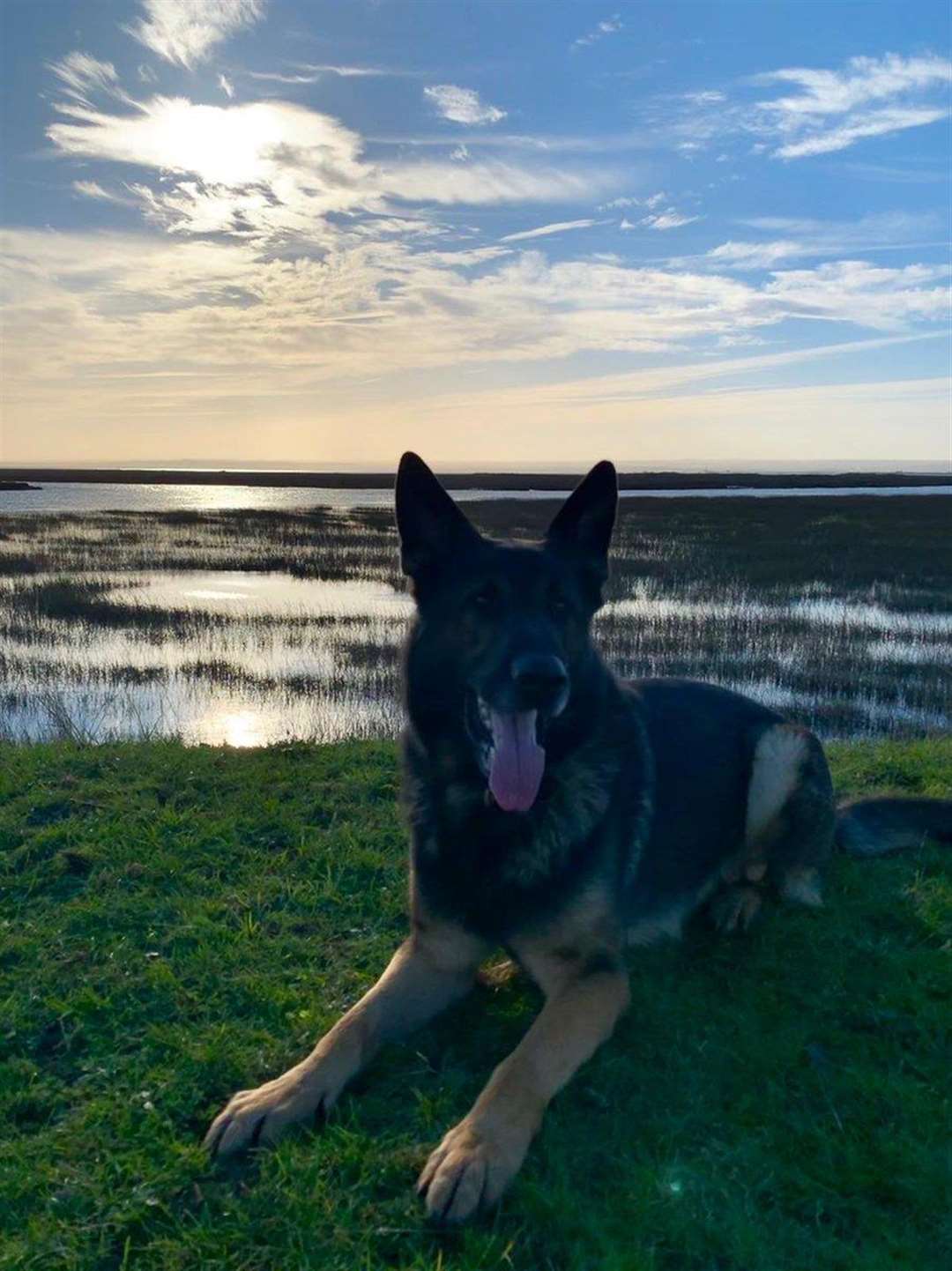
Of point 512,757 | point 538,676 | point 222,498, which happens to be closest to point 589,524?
point 538,676

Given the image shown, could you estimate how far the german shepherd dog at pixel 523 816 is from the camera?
364 cm

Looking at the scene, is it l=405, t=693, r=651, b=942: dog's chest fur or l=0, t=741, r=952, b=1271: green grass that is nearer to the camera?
l=0, t=741, r=952, b=1271: green grass

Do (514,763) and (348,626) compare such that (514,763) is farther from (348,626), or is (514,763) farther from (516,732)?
(348,626)

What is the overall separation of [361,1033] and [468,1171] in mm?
808

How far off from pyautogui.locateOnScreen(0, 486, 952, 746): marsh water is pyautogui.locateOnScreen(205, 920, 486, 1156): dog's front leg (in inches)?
102

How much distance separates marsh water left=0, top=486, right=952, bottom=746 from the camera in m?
12.9

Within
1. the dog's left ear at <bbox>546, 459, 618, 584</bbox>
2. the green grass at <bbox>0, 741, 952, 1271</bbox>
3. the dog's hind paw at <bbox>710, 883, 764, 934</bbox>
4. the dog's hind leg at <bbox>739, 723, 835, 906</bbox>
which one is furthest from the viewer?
the dog's hind leg at <bbox>739, 723, 835, 906</bbox>

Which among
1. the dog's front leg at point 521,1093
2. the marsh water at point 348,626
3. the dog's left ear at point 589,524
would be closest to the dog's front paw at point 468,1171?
the dog's front leg at point 521,1093

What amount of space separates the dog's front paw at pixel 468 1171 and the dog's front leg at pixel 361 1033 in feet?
1.75

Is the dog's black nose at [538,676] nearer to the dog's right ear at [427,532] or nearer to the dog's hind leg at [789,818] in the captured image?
the dog's right ear at [427,532]

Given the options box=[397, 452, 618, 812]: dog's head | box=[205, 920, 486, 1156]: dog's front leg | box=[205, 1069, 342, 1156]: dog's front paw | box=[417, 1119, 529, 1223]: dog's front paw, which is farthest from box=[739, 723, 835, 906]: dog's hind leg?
box=[205, 1069, 342, 1156]: dog's front paw

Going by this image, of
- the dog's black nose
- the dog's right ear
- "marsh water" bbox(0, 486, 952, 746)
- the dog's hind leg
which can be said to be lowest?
"marsh water" bbox(0, 486, 952, 746)

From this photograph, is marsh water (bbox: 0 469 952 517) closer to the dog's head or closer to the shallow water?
the shallow water

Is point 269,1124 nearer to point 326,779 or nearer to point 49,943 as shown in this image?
point 49,943
